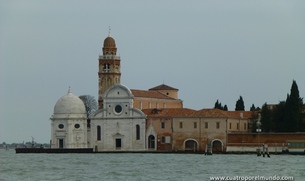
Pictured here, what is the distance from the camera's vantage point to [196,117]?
77875mm

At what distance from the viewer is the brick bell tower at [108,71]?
8700 cm

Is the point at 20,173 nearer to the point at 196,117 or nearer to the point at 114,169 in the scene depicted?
the point at 114,169

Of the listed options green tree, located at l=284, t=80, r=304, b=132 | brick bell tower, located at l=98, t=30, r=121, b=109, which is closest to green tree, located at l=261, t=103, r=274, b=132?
green tree, located at l=284, t=80, r=304, b=132

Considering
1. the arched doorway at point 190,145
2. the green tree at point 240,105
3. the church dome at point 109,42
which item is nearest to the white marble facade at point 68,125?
the church dome at point 109,42

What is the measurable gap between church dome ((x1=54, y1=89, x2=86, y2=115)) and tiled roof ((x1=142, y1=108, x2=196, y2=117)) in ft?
18.5

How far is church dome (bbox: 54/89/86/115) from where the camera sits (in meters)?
83.8

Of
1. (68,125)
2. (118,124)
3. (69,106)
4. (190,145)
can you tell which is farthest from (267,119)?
(69,106)

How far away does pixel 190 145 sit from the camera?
78.8 meters

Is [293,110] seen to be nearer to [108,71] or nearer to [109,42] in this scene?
[108,71]

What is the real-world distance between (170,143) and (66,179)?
3768 centimetres

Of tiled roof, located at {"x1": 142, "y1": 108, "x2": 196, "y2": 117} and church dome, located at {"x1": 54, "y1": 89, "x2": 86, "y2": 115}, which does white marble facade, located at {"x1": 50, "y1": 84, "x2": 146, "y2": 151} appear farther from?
tiled roof, located at {"x1": 142, "y1": 108, "x2": 196, "y2": 117}

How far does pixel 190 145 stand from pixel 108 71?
11696 mm

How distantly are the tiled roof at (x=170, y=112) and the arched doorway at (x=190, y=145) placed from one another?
1976 mm

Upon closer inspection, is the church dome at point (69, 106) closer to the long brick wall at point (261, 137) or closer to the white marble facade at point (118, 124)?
the white marble facade at point (118, 124)
